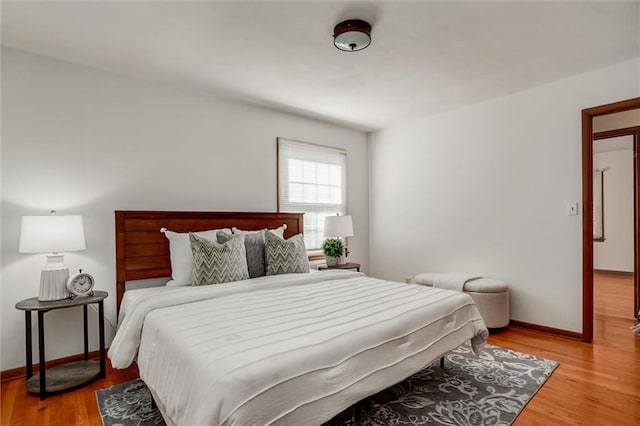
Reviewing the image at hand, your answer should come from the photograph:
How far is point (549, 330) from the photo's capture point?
3367mm

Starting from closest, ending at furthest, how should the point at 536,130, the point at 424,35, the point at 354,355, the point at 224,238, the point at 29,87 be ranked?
the point at 354,355 → the point at 424,35 → the point at 29,87 → the point at 224,238 → the point at 536,130

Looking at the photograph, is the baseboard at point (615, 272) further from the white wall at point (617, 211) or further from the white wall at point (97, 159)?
the white wall at point (97, 159)

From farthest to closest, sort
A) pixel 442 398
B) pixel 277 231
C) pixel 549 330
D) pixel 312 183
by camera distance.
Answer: pixel 312 183
pixel 277 231
pixel 549 330
pixel 442 398

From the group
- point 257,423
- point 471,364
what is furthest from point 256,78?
point 471,364

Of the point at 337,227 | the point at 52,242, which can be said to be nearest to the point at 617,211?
the point at 337,227

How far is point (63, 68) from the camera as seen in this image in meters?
2.78

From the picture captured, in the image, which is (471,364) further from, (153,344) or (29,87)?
(29,87)

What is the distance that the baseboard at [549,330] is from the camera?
3.19m

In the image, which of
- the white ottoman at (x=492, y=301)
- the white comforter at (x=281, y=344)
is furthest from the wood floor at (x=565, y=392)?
the white comforter at (x=281, y=344)

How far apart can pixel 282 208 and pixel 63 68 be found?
2.49 metres

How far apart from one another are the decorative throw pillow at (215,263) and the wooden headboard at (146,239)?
1.66 ft

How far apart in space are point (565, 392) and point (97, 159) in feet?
13.3

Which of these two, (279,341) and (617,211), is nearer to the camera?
(279,341)

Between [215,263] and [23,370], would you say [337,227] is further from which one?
[23,370]
